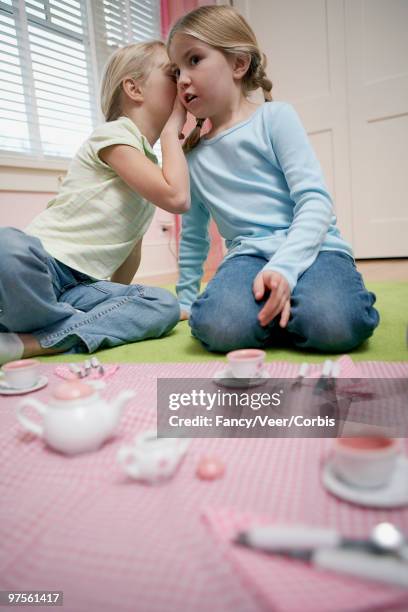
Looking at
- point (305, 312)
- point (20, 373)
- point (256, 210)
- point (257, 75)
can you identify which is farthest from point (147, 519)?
point (257, 75)

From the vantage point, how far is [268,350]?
103 centimetres

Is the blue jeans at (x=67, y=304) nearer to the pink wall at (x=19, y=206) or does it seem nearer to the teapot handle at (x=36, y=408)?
the teapot handle at (x=36, y=408)

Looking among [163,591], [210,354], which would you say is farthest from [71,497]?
[210,354]

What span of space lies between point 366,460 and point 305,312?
0.56m

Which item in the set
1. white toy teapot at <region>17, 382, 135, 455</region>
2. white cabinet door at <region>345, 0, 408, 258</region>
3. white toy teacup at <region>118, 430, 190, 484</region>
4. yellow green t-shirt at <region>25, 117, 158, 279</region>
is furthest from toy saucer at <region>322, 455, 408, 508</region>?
white cabinet door at <region>345, 0, 408, 258</region>

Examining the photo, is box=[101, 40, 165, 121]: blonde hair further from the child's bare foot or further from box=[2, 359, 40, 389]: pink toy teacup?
box=[2, 359, 40, 389]: pink toy teacup

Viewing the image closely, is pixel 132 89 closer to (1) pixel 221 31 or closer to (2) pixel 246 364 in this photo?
(1) pixel 221 31

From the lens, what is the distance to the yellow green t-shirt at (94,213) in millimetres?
1172

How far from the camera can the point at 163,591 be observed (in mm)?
347

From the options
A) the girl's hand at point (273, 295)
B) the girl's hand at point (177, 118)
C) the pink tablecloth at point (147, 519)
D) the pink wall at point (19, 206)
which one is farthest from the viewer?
the pink wall at point (19, 206)

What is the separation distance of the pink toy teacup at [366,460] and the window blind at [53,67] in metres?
2.06

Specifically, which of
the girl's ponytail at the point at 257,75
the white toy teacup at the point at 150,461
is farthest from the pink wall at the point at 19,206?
the white toy teacup at the point at 150,461

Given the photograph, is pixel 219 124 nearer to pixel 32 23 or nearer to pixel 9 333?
pixel 9 333

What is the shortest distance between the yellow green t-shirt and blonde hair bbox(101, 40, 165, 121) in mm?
101
